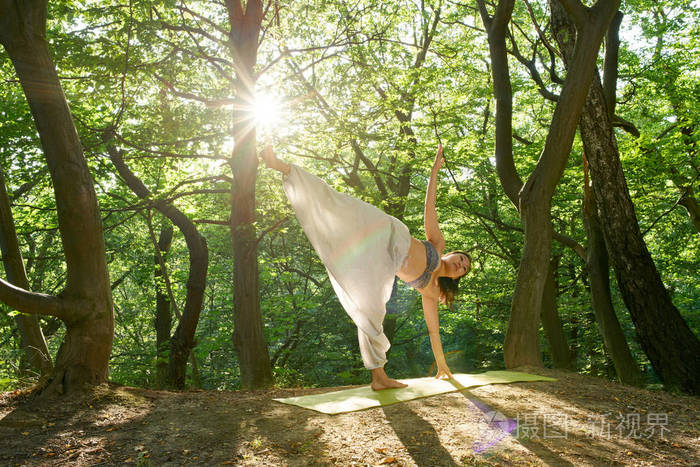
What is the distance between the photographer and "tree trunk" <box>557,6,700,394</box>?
5.15 meters

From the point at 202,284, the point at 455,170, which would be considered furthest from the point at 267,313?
the point at 455,170

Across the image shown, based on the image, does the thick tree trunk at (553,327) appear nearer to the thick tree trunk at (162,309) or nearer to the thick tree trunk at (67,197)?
the thick tree trunk at (67,197)

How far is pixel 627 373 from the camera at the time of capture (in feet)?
19.9

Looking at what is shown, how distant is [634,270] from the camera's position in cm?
539

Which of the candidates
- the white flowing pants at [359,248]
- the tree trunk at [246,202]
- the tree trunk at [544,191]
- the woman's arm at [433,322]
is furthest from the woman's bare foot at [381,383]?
the tree trunk at [246,202]

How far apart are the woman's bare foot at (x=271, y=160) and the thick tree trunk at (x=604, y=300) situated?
459cm

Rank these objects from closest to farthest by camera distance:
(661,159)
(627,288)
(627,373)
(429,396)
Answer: (429,396), (627,288), (627,373), (661,159)

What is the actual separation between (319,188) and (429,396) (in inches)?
73.1

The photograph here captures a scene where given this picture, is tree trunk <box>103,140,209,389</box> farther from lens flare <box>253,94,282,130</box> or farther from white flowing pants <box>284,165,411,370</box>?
white flowing pants <box>284,165,411,370</box>

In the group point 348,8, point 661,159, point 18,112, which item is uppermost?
point 348,8

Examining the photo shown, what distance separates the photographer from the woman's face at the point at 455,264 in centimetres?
418

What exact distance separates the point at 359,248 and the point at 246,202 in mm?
3119

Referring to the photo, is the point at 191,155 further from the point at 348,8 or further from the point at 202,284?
the point at 348,8

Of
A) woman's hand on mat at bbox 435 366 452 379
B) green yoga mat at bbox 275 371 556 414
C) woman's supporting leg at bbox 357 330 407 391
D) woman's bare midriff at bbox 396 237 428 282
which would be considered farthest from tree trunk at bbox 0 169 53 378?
woman's hand on mat at bbox 435 366 452 379
